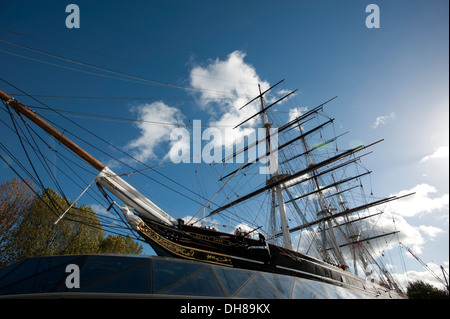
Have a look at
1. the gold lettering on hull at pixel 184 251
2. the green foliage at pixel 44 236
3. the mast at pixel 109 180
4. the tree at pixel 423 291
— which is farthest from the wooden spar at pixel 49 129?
the tree at pixel 423 291

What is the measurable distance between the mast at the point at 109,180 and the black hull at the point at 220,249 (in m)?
0.61

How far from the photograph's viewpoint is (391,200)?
26062 millimetres

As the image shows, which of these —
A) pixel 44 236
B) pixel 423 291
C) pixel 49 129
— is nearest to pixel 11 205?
pixel 44 236

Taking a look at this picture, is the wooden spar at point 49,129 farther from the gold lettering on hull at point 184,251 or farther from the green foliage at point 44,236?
the green foliage at point 44,236

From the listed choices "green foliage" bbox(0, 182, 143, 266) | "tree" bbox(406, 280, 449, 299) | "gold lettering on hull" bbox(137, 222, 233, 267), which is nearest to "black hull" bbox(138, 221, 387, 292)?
"gold lettering on hull" bbox(137, 222, 233, 267)

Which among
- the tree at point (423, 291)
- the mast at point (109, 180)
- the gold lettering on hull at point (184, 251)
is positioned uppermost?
the mast at point (109, 180)

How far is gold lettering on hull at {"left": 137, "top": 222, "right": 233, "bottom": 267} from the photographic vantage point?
28.2ft

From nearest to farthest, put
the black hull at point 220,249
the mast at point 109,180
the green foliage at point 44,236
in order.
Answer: the mast at point 109,180
the black hull at point 220,249
the green foliage at point 44,236

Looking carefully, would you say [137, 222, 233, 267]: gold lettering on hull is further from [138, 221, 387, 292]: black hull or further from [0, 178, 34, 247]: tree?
[0, 178, 34, 247]: tree

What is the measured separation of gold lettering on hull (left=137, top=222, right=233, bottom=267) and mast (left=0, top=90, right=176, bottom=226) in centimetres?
90

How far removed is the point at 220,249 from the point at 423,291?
5613cm

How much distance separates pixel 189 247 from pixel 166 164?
390 centimetres

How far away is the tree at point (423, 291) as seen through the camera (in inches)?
1612
